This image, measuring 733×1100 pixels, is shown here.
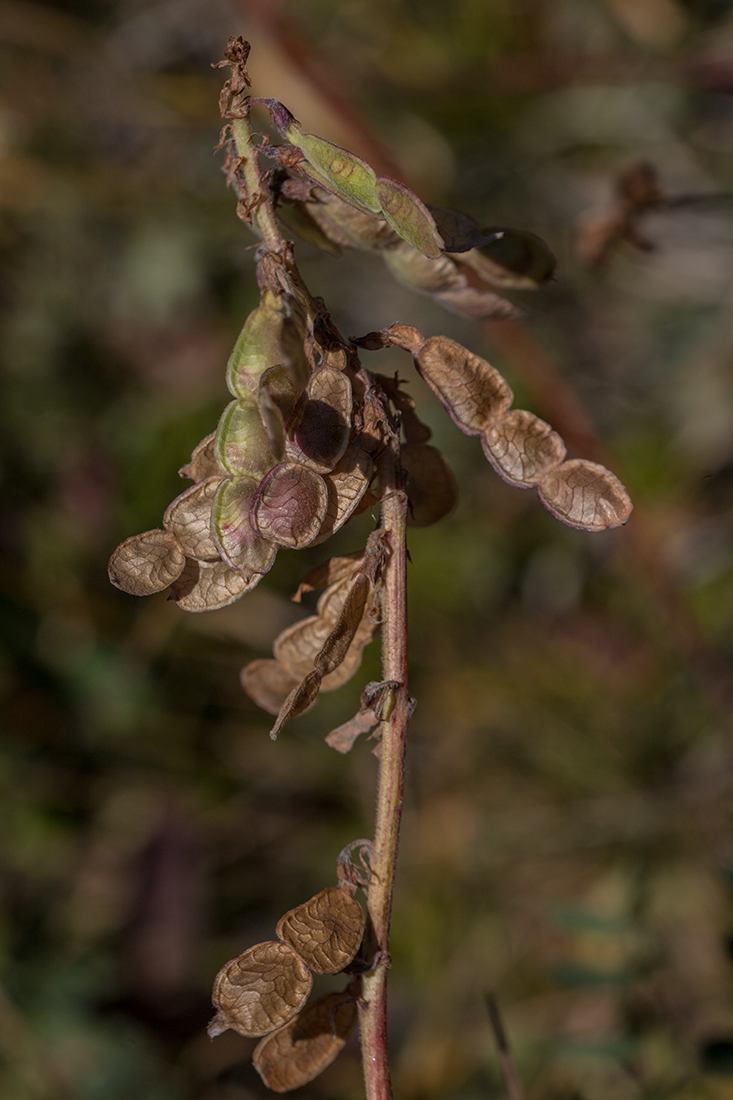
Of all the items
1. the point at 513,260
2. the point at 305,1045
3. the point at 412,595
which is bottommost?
the point at 305,1045

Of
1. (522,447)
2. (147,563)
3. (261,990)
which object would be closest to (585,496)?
(522,447)

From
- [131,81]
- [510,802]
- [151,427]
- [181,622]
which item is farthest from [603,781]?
[131,81]

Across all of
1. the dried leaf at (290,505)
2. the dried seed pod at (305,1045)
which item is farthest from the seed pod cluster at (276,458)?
the dried seed pod at (305,1045)

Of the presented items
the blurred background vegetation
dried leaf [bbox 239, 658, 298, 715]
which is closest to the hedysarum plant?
dried leaf [bbox 239, 658, 298, 715]

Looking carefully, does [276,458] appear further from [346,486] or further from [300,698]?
[300,698]

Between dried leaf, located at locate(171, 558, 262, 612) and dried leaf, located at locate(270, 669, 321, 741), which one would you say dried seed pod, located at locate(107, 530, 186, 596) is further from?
dried leaf, located at locate(270, 669, 321, 741)
